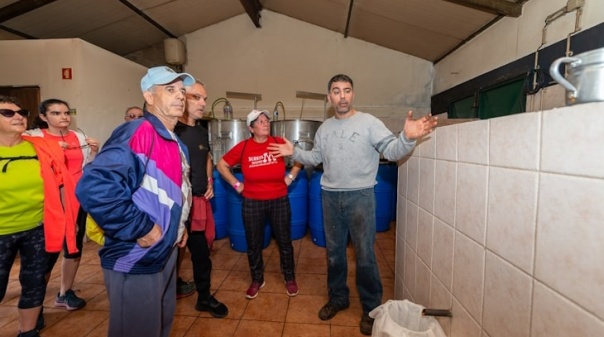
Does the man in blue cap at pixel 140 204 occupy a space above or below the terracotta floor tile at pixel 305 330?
above

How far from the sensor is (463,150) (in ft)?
3.54

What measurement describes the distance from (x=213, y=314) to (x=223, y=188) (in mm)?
1494

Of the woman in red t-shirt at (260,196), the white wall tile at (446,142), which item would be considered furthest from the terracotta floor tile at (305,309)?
the white wall tile at (446,142)

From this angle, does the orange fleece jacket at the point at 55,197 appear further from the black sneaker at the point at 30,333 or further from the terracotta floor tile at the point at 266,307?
the terracotta floor tile at the point at 266,307

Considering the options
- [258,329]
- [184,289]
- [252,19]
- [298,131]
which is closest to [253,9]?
[252,19]

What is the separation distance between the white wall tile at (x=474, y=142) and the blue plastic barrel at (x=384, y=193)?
2281mm

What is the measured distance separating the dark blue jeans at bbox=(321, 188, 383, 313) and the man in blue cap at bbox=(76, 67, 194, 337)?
99 cm

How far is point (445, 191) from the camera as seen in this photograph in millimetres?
1219

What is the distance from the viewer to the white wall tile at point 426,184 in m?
1.36

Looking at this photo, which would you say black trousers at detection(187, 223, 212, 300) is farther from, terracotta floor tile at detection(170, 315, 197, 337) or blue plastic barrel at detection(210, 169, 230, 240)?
blue plastic barrel at detection(210, 169, 230, 240)

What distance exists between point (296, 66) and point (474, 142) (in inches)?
183

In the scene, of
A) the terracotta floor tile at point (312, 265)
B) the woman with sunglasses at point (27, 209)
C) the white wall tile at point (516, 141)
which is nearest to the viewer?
the white wall tile at point (516, 141)

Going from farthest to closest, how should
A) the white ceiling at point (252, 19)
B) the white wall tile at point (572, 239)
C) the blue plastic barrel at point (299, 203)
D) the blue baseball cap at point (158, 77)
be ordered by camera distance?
the white ceiling at point (252, 19) → the blue plastic barrel at point (299, 203) → the blue baseball cap at point (158, 77) → the white wall tile at point (572, 239)

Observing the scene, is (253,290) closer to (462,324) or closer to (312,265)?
(312,265)
